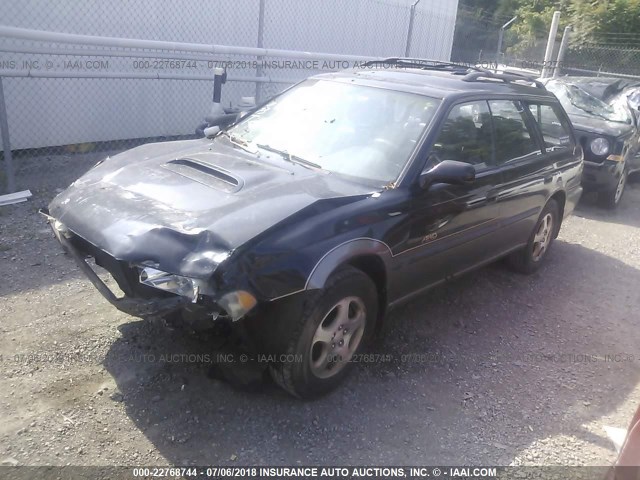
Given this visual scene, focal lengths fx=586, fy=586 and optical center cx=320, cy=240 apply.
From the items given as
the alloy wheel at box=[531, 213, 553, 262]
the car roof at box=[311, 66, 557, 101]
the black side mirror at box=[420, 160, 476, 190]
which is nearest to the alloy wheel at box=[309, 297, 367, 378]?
the black side mirror at box=[420, 160, 476, 190]

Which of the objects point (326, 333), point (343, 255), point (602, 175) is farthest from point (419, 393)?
point (602, 175)

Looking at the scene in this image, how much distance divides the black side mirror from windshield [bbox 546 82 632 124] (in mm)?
6157

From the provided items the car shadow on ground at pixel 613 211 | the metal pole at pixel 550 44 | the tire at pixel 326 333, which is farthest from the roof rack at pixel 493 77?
the metal pole at pixel 550 44

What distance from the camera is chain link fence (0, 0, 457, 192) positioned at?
6.76 meters

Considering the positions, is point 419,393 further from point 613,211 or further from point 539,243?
point 613,211

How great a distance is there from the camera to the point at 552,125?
5410mm

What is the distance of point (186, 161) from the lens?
3.68 meters

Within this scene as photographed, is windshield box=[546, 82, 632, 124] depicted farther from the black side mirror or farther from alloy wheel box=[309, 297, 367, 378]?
alloy wheel box=[309, 297, 367, 378]

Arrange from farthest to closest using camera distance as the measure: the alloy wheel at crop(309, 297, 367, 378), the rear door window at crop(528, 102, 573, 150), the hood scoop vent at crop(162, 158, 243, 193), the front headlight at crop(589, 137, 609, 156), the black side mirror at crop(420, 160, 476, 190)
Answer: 1. the front headlight at crop(589, 137, 609, 156)
2. the rear door window at crop(528, 102, 573, 150)
3. the black side mirror at crop(420, 160, 476, 190)
4. the hood scoop vent at crop(162, 158, 243, 193)
5. the alloy wheel at crop(309, 297, 367, 378)

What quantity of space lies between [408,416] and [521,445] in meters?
0.62

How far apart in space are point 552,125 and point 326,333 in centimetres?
342

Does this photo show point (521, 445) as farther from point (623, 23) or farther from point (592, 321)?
point (623, 23)

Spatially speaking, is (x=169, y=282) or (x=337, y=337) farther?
(x=337, y=337)

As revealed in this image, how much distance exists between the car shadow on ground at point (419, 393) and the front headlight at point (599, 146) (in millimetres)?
3781
